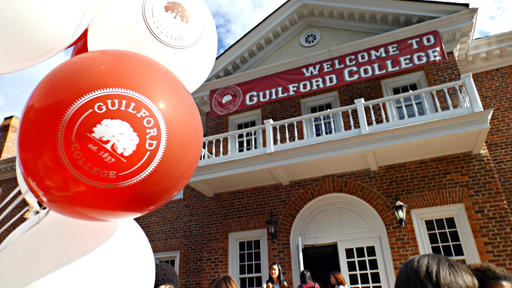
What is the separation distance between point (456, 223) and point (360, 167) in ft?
7.41

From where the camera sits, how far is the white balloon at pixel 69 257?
163cm

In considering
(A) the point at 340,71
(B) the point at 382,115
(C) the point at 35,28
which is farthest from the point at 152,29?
(B) the point at 382,115

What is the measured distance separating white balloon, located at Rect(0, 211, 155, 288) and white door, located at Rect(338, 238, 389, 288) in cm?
628

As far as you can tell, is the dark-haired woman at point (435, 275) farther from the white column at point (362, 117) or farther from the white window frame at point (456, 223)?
the white window frame at point (456, 223)

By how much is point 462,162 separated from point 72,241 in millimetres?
7646

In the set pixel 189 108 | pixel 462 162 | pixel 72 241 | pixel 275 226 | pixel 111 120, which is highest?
pixel 462 162

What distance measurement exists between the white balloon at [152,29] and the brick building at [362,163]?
5107 millimetres

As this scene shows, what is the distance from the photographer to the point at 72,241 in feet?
5.61

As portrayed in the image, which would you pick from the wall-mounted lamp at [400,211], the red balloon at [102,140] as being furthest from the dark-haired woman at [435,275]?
the wall-mounted lamp at [400,211]

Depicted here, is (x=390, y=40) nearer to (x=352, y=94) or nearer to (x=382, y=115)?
(x=352, y=94)

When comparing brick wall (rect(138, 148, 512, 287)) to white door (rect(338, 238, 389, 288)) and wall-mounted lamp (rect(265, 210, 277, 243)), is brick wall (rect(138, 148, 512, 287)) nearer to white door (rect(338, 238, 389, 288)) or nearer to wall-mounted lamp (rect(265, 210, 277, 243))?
wall-mounted lamp (rect(265, 210, 277, 243))

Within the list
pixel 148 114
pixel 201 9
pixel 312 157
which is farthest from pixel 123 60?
pixel 312 157

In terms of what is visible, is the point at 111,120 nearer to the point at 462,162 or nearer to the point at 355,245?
the point at 355,245

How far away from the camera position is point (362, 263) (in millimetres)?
7141
